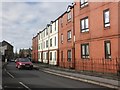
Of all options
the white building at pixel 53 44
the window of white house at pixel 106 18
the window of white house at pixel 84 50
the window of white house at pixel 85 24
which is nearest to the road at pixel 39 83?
the window of white house at pixel 106 18

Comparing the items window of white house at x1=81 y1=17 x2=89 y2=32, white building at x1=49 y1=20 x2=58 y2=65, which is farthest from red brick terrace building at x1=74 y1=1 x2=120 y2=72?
white building at x1=49 y1=20 x2=58 y2=65

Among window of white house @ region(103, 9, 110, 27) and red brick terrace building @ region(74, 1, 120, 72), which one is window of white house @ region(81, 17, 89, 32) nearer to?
red brick terrace building @ region(74, 1, 120, 72)

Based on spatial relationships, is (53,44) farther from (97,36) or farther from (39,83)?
(39,83)

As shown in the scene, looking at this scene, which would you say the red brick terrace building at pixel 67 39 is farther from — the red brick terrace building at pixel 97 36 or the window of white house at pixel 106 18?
the window of white house at pixel 106 18

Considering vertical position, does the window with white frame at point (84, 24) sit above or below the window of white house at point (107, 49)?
above

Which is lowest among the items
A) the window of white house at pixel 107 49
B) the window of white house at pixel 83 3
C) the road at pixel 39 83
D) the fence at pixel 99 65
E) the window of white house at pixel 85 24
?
the road at pixel 39 83

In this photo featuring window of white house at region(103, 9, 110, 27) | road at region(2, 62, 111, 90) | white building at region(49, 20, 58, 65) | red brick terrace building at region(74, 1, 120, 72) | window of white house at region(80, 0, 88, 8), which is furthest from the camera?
white building at region(49, 20, 58, 65)

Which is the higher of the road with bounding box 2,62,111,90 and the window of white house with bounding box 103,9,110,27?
the window of white house with bounding box 103,9,110,27

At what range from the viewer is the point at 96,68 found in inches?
1012

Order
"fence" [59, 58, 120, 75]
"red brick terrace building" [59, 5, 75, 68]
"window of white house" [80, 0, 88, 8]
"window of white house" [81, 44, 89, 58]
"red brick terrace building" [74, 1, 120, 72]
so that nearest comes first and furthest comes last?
"fence" [59, 58, 120, 75], "red brick terrace building" [74, 1, 120, 72], "window of white house" [81, 44, 89, 58], "window of white house" [80, 0, 88, 8], "red brick terrace building" [59, 5, 75, 68]

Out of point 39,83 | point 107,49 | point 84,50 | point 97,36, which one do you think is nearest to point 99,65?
point 107,49

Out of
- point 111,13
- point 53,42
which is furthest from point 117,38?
point 53,42

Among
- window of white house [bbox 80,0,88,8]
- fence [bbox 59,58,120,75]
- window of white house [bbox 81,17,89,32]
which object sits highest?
window of white house [bbox 80,0,88,8]

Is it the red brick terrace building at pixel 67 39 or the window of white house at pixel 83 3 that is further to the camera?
the red brick terrace building at pixel 67 39
